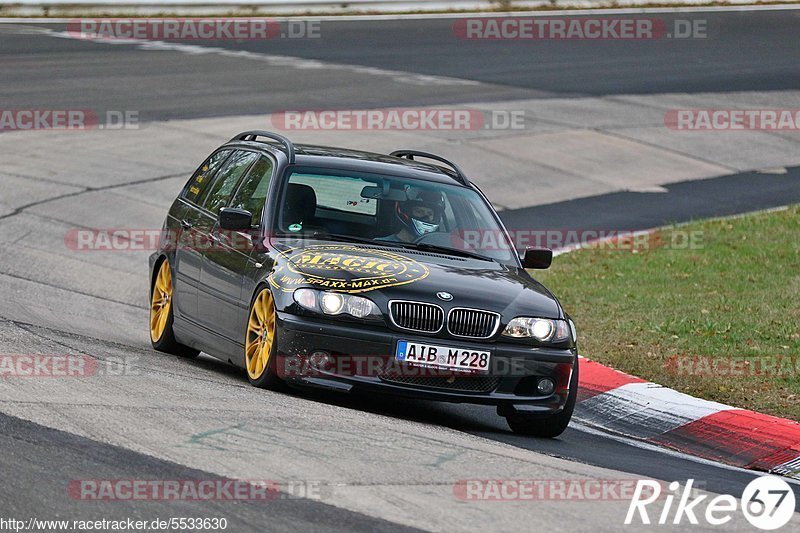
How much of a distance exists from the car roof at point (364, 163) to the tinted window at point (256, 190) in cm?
16

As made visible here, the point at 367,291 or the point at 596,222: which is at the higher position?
the point at 367,291

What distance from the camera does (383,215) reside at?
9.47 m

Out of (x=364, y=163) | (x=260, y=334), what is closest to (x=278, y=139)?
(x=364, y=163)

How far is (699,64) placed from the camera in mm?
31734

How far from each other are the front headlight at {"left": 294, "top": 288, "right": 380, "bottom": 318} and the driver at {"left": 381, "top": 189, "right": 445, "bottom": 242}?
1067 millimetres

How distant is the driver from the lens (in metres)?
9.41

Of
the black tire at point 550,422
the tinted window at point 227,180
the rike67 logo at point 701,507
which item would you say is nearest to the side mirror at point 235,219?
the tinted window at point 227,180

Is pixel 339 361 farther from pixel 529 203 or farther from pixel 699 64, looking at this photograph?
pixel 699 64

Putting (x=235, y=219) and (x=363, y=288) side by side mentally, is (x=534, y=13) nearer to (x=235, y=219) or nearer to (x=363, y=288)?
(x=235, y=219)

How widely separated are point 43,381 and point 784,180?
1648 cm

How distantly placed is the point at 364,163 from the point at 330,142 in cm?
1175

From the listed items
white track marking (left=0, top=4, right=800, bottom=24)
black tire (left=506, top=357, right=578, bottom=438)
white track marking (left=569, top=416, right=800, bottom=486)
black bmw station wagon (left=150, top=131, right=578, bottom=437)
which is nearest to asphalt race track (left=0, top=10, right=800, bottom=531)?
white track marking (left=569, top=416, right=800, bottom=486)

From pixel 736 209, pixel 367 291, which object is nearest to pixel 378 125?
pixel 736 209

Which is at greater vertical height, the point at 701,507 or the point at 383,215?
the point at 383,215
